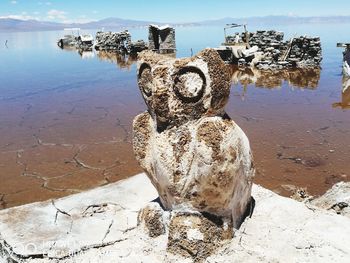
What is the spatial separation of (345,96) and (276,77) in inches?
178

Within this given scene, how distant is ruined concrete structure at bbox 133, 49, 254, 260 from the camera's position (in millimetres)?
3098

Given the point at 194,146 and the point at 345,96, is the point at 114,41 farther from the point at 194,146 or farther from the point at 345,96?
the point at 194,146

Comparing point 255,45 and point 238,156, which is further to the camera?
point 255,45

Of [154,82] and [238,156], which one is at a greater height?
[154,82]

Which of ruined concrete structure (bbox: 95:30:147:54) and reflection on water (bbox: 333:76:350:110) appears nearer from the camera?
reflection on water (bbox: 333:76:350:110)

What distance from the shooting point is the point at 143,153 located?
3.57 m

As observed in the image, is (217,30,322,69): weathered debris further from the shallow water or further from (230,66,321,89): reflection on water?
the shallow water

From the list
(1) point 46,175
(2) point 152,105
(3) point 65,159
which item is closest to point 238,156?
(2) point 152,105

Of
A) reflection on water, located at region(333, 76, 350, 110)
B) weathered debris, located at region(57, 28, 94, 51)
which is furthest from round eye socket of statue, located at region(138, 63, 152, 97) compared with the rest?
weathered debris, located at region(57, 28, 94, 51)

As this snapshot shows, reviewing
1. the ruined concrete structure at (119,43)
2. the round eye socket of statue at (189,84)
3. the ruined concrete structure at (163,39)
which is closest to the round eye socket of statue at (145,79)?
the round eye socket of statue at (189,84)

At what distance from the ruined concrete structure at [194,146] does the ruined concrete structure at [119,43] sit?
25.4 metres

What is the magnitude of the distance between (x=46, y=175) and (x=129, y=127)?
300 centimetres

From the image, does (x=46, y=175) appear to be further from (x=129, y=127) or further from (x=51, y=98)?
(x=51, y=98)

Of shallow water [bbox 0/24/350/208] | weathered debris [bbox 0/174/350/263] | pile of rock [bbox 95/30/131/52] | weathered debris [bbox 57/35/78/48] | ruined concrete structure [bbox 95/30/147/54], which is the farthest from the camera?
weathered debris [bbox 57/35/78/48]
